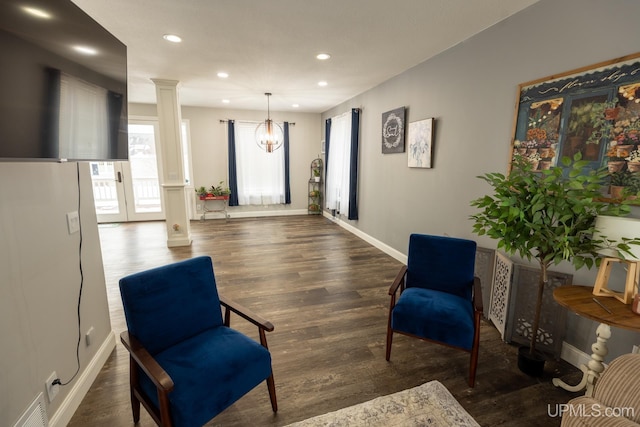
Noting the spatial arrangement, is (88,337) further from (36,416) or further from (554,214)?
(554,214)

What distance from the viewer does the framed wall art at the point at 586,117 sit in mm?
1713

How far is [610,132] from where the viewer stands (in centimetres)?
180

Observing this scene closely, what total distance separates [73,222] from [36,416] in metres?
1.01

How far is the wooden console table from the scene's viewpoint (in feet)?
4.78

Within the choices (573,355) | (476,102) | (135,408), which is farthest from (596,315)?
(135,408)

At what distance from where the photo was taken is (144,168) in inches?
259

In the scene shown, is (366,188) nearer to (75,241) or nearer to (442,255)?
(442,255)

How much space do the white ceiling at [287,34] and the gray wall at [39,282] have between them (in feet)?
4.96

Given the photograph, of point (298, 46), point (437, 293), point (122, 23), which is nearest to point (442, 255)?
point (437, 293)

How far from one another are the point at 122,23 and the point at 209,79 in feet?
5.73

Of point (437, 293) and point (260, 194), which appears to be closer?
point (437, 293)

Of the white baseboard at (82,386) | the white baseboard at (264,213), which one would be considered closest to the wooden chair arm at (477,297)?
the white baseboard at (82,386)

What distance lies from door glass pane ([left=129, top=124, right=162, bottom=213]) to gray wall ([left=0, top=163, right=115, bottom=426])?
16.9ft
